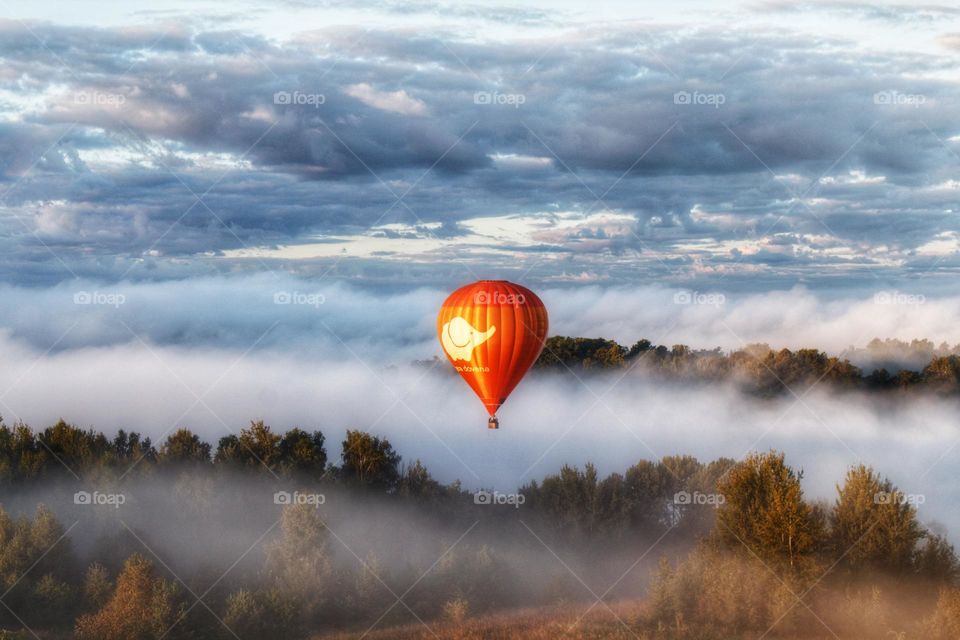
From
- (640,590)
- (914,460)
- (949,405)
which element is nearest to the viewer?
(640,590)

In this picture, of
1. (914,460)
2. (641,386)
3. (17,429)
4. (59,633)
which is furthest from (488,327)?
(641,386)

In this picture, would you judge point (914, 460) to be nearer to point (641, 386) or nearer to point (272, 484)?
point (641, 386)

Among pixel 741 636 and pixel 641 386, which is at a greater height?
pixel 641 386

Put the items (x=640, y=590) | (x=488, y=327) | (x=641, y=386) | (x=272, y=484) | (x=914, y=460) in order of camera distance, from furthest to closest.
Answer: (x=641, y=386) < (x=914, y=460) < (x=272, y=484) < (x=640, y=590) < (x=488, y=327)

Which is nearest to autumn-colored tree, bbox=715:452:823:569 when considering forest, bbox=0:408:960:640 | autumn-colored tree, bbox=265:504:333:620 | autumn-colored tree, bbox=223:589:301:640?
forest, bbox=0:408:960:640

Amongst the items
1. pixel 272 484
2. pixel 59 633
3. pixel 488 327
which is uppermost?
pixel 488 327

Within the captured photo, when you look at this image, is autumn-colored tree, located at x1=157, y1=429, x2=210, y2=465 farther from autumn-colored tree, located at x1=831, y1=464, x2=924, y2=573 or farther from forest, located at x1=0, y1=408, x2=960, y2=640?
autumn-colored tree, located at x1=831, y1=464, x2=924, y2=573
